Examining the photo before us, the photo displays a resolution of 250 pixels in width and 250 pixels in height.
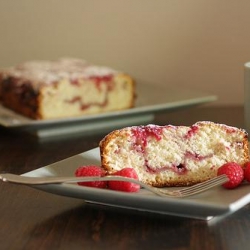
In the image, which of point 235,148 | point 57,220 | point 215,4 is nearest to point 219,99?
point 215,4

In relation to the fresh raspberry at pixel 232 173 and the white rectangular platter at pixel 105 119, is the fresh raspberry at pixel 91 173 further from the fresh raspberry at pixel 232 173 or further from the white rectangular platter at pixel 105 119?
the white rectangular platter at pixel 105 119

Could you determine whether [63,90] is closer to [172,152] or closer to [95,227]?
[172,152]

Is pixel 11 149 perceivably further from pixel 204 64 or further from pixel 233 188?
pixel 204 64

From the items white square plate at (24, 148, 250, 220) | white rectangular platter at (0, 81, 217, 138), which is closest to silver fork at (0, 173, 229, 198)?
white square plate at (24, 148, 250, 220)

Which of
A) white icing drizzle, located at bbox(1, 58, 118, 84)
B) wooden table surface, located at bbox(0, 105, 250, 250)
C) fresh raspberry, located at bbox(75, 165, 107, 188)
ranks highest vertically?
fresh raspberry, located at bbox(75, 165, 107, 188)

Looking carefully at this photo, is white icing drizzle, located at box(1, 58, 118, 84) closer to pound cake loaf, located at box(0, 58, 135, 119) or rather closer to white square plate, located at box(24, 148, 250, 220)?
pound cake loaf, located at box(0, 58, 135, 119)

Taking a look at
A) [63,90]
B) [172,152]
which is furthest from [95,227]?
[63,90]
